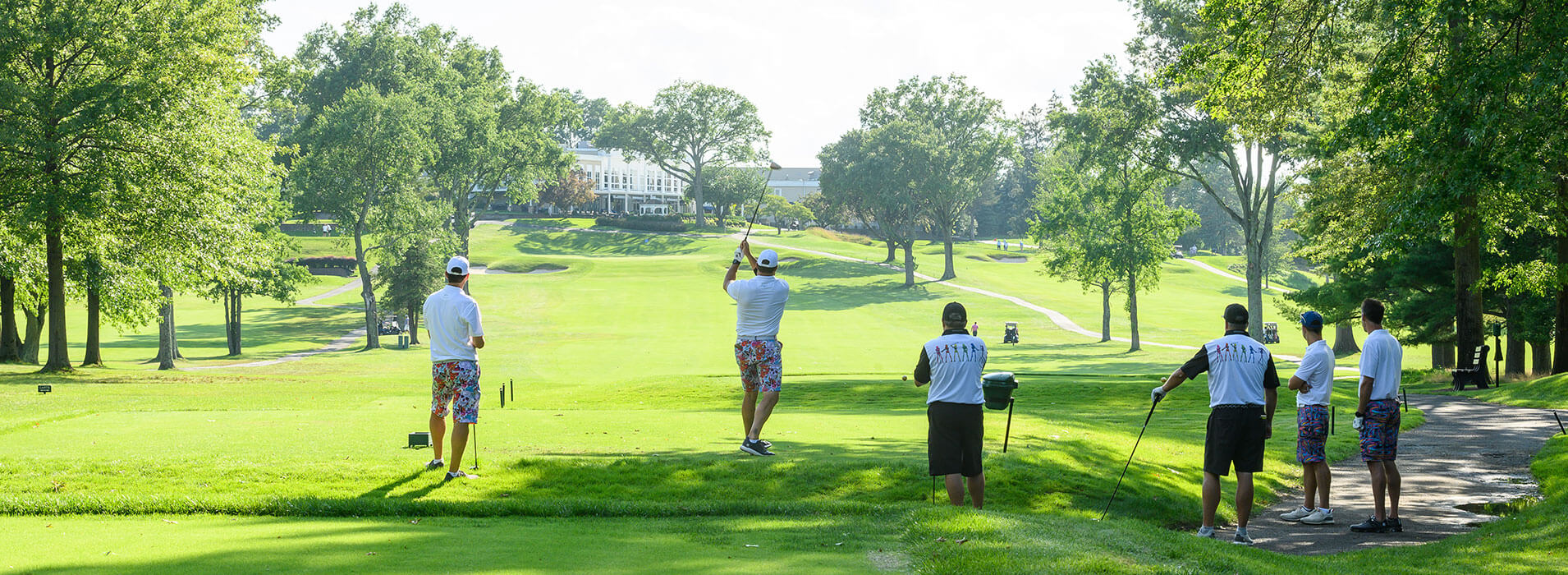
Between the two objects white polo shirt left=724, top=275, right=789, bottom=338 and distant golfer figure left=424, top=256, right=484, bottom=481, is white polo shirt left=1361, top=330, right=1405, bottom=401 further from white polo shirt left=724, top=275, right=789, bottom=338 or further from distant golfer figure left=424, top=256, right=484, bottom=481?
distant golfer figure left=424, top=256, right=484, bottom=481

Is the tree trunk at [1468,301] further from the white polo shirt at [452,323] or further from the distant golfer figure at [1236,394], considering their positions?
the white polo shirt at [452,323]

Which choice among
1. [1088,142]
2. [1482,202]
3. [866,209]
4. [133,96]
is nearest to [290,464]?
[1482,202]

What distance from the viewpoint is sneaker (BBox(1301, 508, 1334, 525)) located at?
434 inches

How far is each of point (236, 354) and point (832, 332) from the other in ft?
99.0

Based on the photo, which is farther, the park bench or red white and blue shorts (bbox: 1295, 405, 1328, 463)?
the park bench

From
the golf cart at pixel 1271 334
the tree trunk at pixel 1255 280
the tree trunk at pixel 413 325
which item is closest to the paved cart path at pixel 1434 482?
the tree trunk at pixel 1255 280

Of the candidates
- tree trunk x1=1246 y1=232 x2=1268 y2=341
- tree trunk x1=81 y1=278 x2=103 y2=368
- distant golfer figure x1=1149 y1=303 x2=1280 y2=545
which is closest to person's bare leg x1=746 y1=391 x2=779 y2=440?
distant golfer figure x1=1149 y1=303 x2=1280 y2=545

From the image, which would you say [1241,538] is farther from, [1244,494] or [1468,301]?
[1468,301]

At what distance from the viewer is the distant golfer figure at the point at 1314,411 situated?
10.4m

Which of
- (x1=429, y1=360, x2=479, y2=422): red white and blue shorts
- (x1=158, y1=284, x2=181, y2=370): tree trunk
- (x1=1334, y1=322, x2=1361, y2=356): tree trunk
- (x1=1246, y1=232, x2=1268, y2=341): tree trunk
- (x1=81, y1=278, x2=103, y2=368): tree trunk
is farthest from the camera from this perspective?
(x1=1334, y1=322, x2=1361, y2=356): tree trunk

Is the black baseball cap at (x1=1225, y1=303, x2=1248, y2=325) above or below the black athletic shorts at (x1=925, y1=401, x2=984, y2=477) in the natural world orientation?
above

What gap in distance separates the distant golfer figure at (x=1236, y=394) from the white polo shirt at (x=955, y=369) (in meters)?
1.61

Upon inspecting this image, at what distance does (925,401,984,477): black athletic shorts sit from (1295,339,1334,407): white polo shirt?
3.54 m

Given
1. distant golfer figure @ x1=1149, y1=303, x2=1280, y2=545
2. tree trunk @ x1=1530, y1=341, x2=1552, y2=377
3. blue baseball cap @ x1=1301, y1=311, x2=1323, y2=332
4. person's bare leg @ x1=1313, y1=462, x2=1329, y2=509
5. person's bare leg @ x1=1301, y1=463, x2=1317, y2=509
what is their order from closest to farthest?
distant golfer figure @ x1=1149, y1=303, x2=1280, y2=545 → blue baseball cap @ x1=1301, y1=311, x2=1323, y2=332 → person's bare leg @ x1=1313, y1=462, x2=1329, y2=509 → person's bare leg @ x1=1301, y1=463, x2=1317, y2=509 → tree trunk @ x1=1530, y1=341, x2=1552, y2=377
